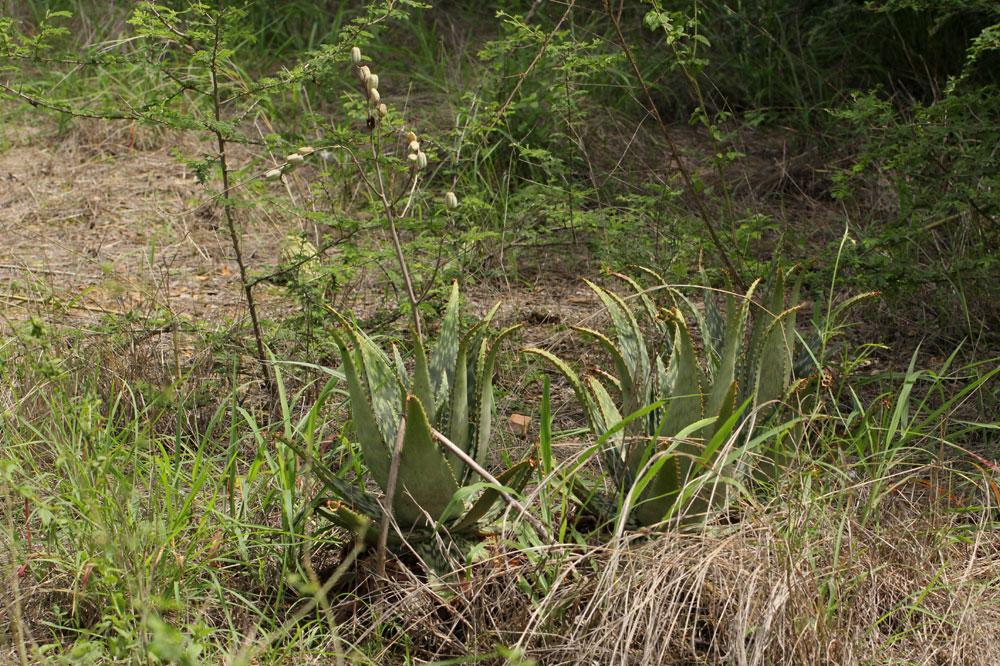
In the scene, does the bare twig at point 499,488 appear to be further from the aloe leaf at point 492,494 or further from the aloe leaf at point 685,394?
the aloe leaf at point 685,394

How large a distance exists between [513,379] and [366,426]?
4.10ft

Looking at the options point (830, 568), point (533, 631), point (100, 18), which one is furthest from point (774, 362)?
point (100, 18)

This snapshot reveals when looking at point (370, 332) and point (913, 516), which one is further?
point (370, 332)

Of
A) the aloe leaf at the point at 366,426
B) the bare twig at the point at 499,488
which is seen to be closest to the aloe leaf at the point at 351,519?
the aloe leaf at the point at 366,426

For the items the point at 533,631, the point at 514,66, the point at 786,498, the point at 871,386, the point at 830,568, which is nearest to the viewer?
the point at 533,631

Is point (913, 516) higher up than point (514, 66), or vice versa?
point (514, 66)

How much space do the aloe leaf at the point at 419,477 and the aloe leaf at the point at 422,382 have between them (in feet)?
0.36

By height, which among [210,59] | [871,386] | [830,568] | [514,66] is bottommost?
[871,386]

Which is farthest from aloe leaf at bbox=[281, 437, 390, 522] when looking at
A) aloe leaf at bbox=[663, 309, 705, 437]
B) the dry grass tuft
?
aloe leaf at bbox=[663, 309, 705, 437]

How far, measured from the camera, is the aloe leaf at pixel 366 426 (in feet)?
6.52

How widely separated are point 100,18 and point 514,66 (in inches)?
132

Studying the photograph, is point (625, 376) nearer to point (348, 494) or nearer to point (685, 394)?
point (685, 394)

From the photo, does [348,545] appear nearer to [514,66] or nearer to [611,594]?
[611,594]

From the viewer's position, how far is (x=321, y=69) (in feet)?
9.41
